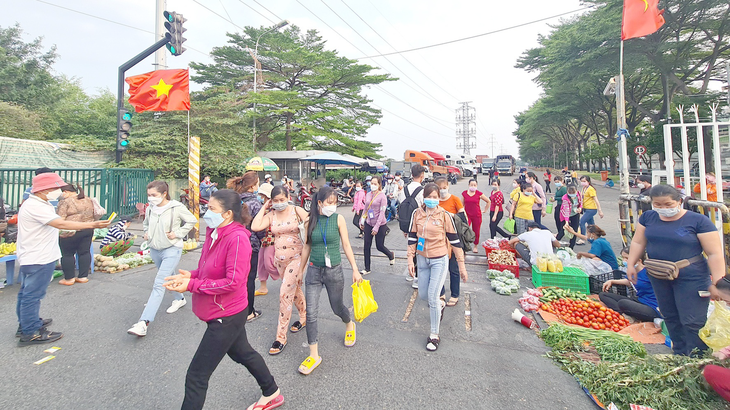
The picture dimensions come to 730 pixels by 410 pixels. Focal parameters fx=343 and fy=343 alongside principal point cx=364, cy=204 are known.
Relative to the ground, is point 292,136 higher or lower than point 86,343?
higher

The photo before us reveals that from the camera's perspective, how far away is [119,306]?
4.79m

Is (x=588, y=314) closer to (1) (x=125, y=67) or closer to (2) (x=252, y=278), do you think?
(2) (x=252, y=278)

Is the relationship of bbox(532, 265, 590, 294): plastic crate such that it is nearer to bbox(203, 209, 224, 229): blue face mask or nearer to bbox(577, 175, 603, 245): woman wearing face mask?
bbox(577, 175, 603, 245): woman wearing face mask

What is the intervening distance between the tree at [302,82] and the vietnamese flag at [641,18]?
18.3 meters

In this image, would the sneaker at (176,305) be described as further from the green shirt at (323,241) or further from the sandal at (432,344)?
the sandal at (432,344)

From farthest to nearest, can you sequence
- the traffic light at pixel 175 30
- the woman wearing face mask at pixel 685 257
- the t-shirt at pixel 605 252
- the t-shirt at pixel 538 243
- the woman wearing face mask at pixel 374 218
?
the traffic light at pixel 175 30 < the woman wearing face mask at pixel 374 218 < the t-shirt at pixel 538 243 < the t-shirt at pixel 605 252 < the woman wearing face mask at pixel 685 257

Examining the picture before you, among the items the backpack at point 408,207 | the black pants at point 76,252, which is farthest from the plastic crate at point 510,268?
the black pants at point 76,252

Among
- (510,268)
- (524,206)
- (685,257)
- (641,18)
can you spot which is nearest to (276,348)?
(685,257)

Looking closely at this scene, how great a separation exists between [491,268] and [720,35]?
65.8ft

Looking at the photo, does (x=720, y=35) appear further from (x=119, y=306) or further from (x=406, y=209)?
(x=119, y=306)

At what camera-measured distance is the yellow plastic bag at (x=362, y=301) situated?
3.33 m

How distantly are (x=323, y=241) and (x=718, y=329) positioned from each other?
10.8ft

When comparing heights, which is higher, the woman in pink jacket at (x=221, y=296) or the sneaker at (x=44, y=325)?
the woman in pink jacket at (x=221, y=296)


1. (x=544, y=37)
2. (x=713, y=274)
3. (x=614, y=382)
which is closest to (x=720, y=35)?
(x=544, y=37)
